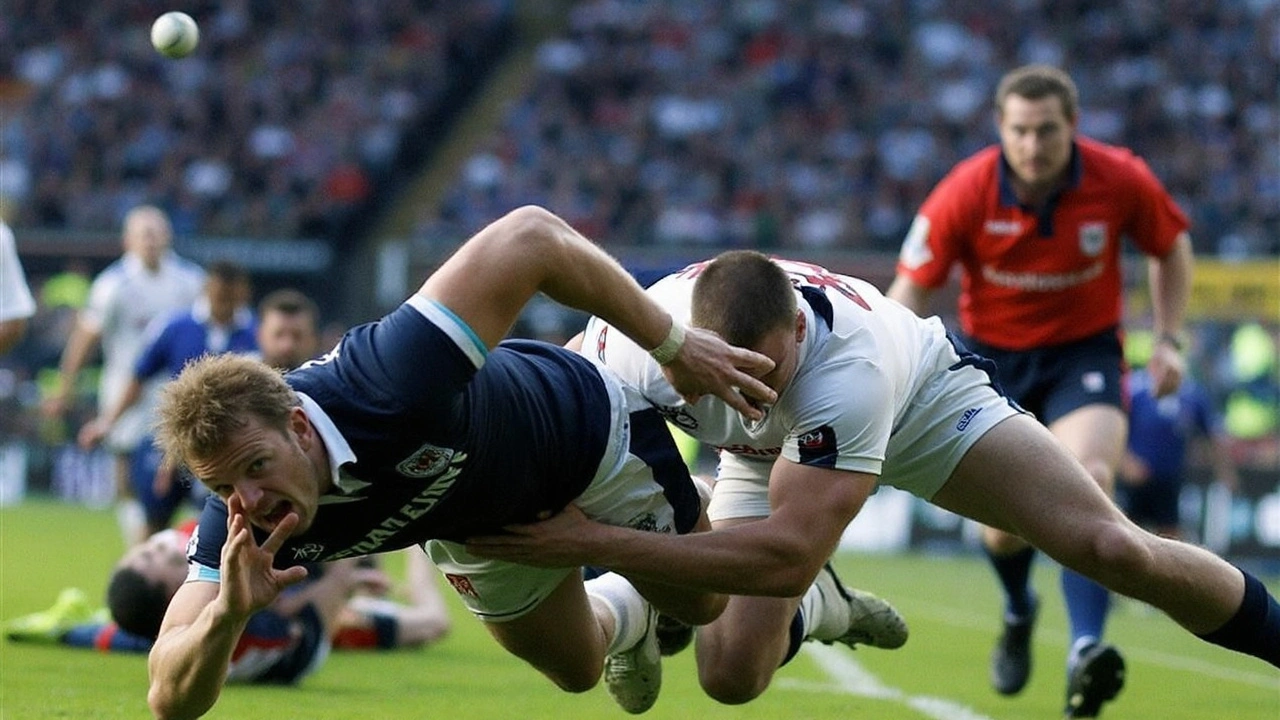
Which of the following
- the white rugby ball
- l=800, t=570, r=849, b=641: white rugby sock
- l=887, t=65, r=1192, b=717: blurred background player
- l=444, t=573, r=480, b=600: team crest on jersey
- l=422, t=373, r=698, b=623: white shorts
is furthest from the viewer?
the white rugby ball

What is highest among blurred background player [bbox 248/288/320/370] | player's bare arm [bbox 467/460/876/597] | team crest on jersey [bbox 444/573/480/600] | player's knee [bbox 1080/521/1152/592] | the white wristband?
the white wristband

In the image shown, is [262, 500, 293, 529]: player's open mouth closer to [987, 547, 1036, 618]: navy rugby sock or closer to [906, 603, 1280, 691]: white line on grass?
[987, 547, 1036, 618]: navy rugby sock

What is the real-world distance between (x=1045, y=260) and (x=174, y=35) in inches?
154

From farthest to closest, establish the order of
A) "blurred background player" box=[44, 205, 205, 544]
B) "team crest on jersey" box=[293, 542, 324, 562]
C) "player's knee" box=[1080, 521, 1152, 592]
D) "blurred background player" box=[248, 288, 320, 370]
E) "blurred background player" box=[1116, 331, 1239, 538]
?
"blurred background player" box=[1116, 331, 1239, 538] → "blurred background player" box=[44, 205, 205, 544] → "blurred background player" box=[248, 288, 320, 370] → "player's knee" box=[1080, 521, 1152, 592] → "team crest on jersey" box=[293, 542, 324, 562]

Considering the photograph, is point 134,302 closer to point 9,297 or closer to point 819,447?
point 9,297

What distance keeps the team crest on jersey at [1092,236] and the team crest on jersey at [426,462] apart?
12.9 ft

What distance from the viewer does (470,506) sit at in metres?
4.61

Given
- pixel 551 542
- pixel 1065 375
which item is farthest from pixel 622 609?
pixel 1065 375

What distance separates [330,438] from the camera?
165 inches

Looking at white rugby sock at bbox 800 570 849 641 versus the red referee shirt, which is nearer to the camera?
white rugby sock at bbox 800 570 849 641

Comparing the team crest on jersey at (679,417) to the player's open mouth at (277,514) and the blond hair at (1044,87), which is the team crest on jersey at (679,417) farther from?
the blond hair at (1044,87)

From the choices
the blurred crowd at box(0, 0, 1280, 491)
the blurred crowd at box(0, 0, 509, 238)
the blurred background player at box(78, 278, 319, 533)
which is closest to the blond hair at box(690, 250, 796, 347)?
the blurred background player at box(78, 278, 319, 533)

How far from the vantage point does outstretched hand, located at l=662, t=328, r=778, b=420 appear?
15.0 feet

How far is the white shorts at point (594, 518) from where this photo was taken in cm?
505
